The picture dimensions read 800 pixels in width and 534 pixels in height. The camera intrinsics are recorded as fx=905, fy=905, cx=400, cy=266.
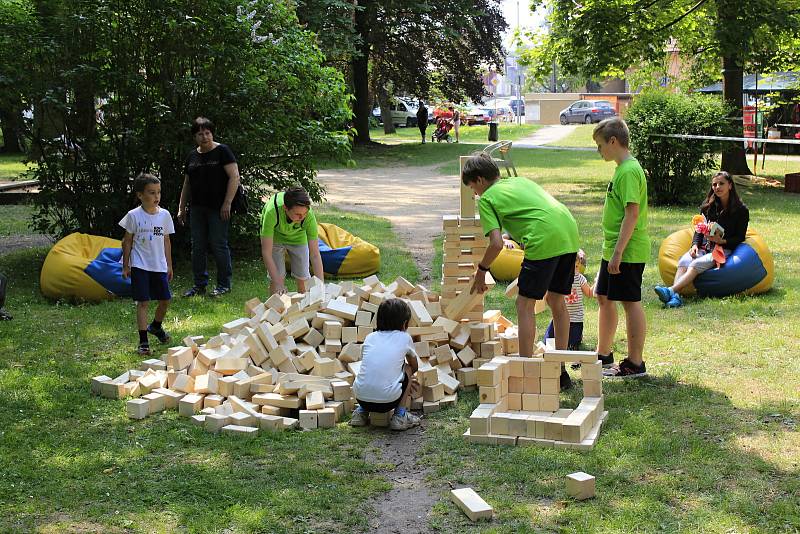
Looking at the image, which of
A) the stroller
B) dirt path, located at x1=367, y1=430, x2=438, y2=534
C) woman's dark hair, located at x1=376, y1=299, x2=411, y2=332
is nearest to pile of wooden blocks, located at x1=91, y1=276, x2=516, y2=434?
dirt path, located at x1=367, y1=430, x2=438, y2=534

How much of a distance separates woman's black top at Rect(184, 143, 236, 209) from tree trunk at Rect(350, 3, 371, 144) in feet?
68.0

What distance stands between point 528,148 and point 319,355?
3039 cm

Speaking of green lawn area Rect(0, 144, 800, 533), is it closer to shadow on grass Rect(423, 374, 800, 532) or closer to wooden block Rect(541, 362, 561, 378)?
shadow on grass Rect(423, 374, 800, 532)

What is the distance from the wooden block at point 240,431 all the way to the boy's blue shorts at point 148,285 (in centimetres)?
237

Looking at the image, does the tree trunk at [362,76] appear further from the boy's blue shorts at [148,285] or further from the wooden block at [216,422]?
the wooden block at [216,422]

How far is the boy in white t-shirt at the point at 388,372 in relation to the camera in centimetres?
596

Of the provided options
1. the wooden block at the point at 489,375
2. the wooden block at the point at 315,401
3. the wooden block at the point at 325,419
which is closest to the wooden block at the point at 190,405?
the wooden block at the point at 315,401

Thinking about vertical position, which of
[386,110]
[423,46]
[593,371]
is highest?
[423,46]

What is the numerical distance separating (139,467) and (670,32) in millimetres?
18366

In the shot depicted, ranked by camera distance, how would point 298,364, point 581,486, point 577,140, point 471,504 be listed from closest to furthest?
point 471,504, point 581,486, point 298,364, point 577,140

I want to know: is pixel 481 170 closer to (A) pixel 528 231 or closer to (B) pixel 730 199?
(A) pixel 528 231

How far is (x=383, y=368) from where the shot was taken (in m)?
6.00

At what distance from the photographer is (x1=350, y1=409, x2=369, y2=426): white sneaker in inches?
240

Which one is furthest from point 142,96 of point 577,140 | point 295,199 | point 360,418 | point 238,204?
point 577,140
